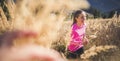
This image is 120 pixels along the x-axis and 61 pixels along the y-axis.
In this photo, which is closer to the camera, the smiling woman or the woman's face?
the smiling woman

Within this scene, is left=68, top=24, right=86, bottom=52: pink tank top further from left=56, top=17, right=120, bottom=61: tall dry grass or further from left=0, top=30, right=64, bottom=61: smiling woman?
left=0, top=30, right=64, bottom=61: smiling woman

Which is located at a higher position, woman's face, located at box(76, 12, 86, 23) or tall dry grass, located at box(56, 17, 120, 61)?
woman's face, located at box(76, 12, 86, 23)

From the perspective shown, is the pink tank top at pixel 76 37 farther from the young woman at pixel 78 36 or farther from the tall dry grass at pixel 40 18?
the tall dry grass at pixel 40 18

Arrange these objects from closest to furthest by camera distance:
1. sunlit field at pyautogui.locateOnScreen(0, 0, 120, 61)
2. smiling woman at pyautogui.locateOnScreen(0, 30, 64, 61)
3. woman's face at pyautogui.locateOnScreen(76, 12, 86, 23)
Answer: smiling woman at pyautogui.locateOnScreen(0, 30, 64, 61), sunlit field at pyautogui.locateOnScreen(0, 0, 120, 61), woman's face at pyautogui.locateOnScreen(76, 12, 86, 23)

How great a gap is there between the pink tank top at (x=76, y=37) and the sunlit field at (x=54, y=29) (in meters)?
0.09

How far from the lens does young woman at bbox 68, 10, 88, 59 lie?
6012 millimetres

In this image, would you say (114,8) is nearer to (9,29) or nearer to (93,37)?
(93,37)

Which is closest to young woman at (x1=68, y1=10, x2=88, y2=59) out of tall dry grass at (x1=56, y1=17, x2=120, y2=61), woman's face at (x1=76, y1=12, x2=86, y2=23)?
woman's face at (x1=76, y1=12, x2=86, y2=23)

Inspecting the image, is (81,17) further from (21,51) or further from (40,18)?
(21,51)

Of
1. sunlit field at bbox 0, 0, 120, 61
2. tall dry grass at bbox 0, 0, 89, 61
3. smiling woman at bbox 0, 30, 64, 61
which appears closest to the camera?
smiling woman at bbox 0, 30, 64, 61

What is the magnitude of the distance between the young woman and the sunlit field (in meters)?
0.10

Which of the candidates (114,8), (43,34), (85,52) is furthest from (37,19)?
(114,8)

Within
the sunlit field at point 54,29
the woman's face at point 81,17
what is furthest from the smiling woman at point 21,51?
the woman's face at point 81,17

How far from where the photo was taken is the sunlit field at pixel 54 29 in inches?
217
